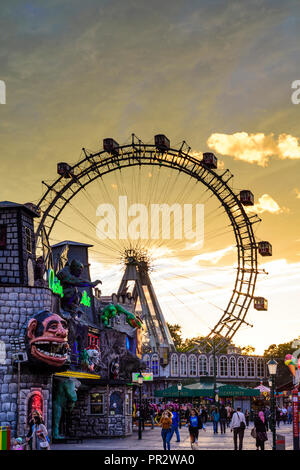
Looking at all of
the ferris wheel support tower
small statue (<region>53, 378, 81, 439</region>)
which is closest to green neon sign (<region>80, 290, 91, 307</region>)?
small statue (<region>53, 378, 81, 439</region>)

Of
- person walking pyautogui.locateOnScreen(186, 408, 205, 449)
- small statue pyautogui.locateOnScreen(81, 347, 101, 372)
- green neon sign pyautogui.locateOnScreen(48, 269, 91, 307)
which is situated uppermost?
green neon sign pyautogui.locateOnScreen(48, 269, 91, 307)

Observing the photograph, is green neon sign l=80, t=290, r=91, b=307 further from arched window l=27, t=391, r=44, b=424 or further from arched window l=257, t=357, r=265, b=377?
arched window l=257, t=357, r=265, b=377

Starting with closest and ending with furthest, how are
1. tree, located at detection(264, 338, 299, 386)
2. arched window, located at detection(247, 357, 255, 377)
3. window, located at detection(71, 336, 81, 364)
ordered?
window, located at detection(71, 336, 81, 364) < arched window, located at detection(247, 357, 255, 377) < tree, located at detection(264, 338, 299, 386)

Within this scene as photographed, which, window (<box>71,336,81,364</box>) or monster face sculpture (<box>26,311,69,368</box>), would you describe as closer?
monster face sculpture (<box>26,311,69,368</box>)

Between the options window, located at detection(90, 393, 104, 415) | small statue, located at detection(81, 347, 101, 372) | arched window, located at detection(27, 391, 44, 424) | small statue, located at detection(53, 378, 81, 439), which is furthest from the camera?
small statue, located at detection(81, 347, 101, 372)

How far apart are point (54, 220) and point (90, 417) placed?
21255mm

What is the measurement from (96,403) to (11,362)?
30.3ft

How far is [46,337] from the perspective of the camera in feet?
86.3

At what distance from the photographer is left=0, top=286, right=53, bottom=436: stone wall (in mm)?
25969

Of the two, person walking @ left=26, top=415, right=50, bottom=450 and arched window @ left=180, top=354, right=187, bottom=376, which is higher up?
person walking @ left=26, top=415, right=50, bottom=450

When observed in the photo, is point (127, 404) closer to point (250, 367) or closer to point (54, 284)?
point (54, 284)

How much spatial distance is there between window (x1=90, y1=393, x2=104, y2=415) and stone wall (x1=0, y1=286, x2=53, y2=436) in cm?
596

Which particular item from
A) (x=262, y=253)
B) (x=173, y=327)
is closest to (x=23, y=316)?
(x=262, y=253)

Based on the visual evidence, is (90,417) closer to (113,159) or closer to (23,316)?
(23,316)
